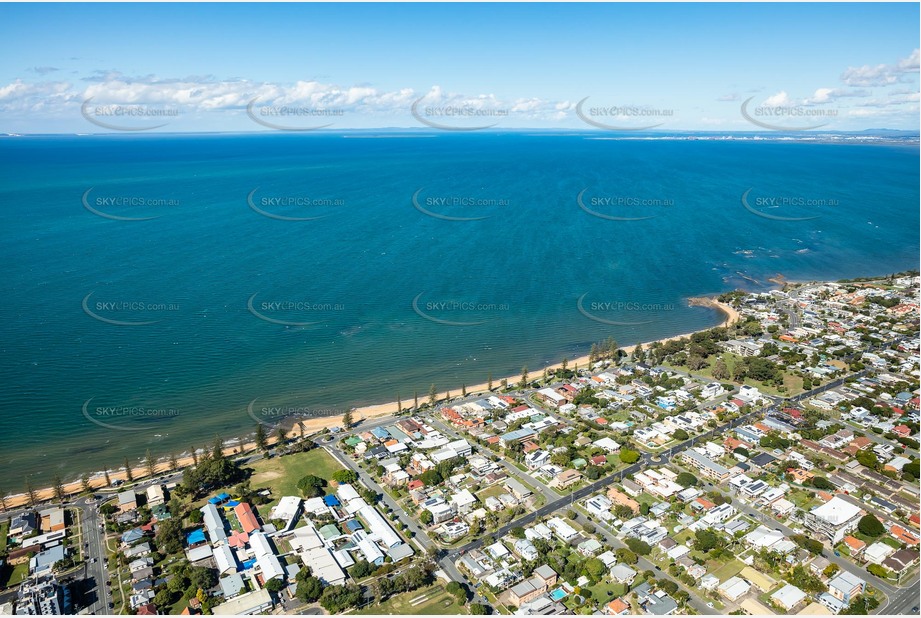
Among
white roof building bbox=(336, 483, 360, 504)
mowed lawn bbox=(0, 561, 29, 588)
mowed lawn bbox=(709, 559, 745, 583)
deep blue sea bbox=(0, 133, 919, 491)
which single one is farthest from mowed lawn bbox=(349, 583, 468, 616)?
deep blue sea bbox=(0, 133, 919, 491)

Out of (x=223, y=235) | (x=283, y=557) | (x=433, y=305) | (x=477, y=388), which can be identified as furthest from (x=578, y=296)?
(x=223, y=235)

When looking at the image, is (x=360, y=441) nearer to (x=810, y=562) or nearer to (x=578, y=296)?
(x=810, y=562)

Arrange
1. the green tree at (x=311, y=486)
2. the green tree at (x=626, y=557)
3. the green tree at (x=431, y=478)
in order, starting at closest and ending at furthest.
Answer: the green tree at (x=626, y=557)
the green tree at (x=311, y=486)
the green tree at (x=431, y=478)

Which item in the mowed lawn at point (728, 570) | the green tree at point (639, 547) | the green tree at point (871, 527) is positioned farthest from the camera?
the green tree at point (871, 527)

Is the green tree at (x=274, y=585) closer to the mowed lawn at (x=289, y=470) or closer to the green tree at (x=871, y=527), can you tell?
the mowed lawn at (x=289, y=470)

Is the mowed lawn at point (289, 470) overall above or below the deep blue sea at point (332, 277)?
below

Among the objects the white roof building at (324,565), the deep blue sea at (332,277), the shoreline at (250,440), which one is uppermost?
the deep blue sea at (332,277)

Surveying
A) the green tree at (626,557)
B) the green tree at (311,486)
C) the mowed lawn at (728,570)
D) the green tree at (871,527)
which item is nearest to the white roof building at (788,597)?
the mowed lawn at (728,570)

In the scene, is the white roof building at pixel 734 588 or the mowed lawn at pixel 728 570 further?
the mowed lawn at pixel 728 570
